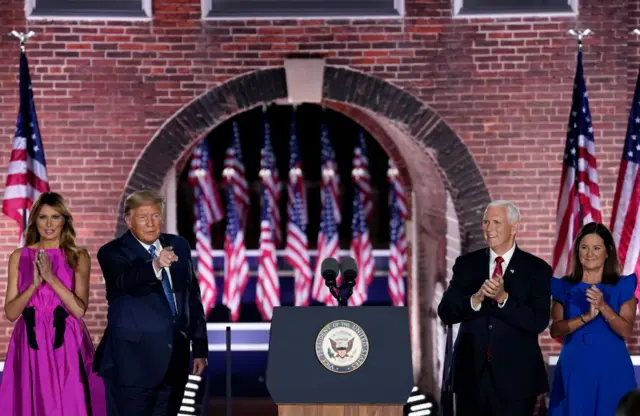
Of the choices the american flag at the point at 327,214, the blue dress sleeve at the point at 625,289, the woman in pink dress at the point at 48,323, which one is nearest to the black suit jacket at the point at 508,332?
the blue dress sleeve at the point at 625,289

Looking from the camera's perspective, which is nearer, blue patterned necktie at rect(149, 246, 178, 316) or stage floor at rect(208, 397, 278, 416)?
blue patterned necktie at rect(149, 246, 178, 316)

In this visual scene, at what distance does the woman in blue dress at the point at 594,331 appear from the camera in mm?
5762

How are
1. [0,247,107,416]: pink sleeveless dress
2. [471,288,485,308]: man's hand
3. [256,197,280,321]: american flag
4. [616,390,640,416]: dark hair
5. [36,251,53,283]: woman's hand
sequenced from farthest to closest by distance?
[256,197,280,321]: american flag
[0,247,107,416]: pink sleeveless dress
[36,251,53,283]: woman's hand
[471,288,485,308]: man's hand
[616,390,640,416]: dark hair

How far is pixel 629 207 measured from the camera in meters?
7.81

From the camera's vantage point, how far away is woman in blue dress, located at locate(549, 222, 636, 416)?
5.76m

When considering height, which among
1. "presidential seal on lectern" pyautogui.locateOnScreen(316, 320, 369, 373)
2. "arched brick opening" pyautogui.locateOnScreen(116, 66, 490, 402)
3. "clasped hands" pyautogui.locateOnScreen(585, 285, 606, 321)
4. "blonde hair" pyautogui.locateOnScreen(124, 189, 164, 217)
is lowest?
"presidential seal on lectern" pyautogui.locateOnScreen(316, 320, 369, 373)

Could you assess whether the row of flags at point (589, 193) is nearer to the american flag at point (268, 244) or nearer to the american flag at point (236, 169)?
the american flag at point (268, 244)

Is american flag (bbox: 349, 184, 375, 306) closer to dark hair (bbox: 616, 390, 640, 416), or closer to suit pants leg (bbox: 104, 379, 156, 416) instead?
suit pants leg (bbox: 104, 379, 156, 416)

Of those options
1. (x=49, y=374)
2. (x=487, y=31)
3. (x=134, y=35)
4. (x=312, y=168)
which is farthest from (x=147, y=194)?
(x=312, y=168)

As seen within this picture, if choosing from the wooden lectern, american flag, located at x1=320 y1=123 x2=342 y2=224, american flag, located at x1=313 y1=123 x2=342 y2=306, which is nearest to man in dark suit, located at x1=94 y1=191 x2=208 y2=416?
the wooden lectern

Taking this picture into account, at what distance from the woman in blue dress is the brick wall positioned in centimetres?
282

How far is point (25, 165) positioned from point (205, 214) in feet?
24.0

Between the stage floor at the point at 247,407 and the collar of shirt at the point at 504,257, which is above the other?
the collar of shirt at the point at 504,257

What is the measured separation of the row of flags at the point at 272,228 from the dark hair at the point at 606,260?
8.40 m
